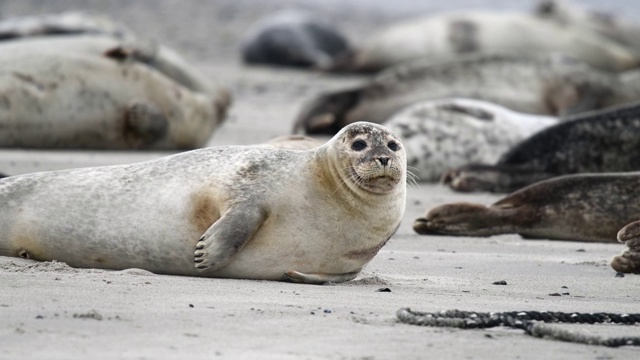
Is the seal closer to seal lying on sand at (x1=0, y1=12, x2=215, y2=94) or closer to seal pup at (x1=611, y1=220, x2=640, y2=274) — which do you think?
seal pup at (x1=611, y1=220, x2=640, y2=274)

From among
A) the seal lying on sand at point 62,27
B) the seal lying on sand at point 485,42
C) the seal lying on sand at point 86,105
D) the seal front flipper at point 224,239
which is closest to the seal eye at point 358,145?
the seal front flipper at point 224,239

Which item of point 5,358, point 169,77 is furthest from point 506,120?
point 5,358

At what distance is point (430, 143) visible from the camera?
8.29 metres

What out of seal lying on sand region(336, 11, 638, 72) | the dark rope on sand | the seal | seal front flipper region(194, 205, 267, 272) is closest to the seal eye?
the seal

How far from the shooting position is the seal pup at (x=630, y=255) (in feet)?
16.3

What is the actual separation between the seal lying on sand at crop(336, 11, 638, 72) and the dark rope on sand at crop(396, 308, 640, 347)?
1123 centimetres

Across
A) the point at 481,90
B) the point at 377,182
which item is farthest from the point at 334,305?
the point at 481,90

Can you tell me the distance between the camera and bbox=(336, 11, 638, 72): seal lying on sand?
15.1 metres

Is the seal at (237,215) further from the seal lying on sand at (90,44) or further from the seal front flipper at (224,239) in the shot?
the seal lying on sand at (90,44)

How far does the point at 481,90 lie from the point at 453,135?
2.12 metres

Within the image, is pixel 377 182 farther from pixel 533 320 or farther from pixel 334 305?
pixel 533 320

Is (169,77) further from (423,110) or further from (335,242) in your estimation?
(335,242)

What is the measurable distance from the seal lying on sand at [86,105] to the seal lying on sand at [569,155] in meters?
2.18

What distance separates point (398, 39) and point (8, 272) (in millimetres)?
11705
